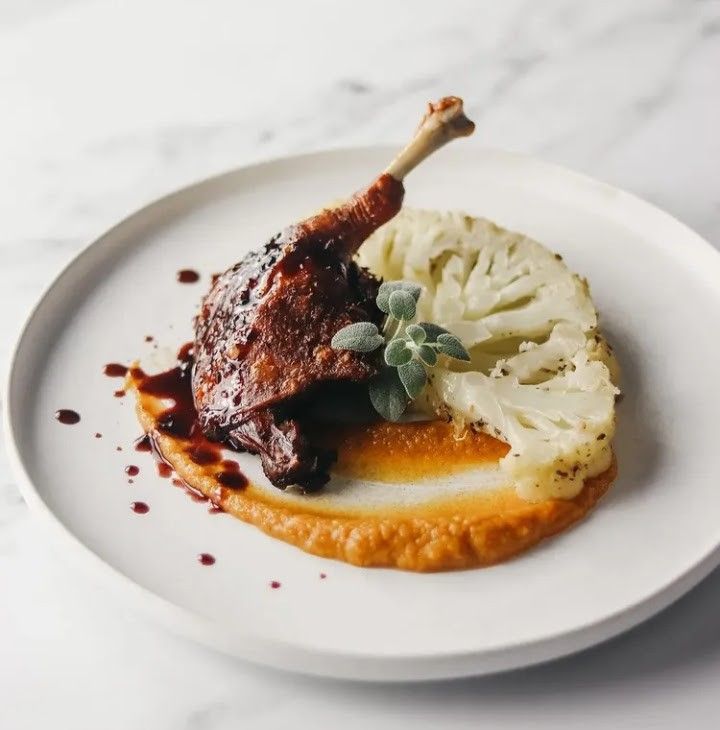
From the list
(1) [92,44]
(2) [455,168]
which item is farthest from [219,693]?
(1) [92,44]

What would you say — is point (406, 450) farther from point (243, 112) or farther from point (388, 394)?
point (243, 112)

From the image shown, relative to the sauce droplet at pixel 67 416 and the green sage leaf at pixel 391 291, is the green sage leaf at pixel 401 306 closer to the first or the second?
the green sage leaf at pixel 391 291

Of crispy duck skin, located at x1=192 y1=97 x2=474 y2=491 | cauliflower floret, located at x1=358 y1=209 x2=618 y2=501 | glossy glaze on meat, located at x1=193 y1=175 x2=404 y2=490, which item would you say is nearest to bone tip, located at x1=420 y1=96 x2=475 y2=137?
crispy duck skin, located at x1=192 y1=97 x2=474 y2=491

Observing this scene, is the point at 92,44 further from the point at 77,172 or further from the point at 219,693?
the point at 219,693

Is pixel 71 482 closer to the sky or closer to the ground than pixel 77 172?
closer to the ground

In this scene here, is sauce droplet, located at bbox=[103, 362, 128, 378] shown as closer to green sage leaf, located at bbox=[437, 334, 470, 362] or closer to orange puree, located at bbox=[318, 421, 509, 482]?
orange puree, located at bbox=[318, 421, 509, 482]

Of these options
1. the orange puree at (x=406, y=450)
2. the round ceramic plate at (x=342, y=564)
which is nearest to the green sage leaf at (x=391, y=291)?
the orange puree at (x=406, y=450)

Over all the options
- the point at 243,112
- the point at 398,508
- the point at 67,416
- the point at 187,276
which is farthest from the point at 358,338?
the point at 243,112
